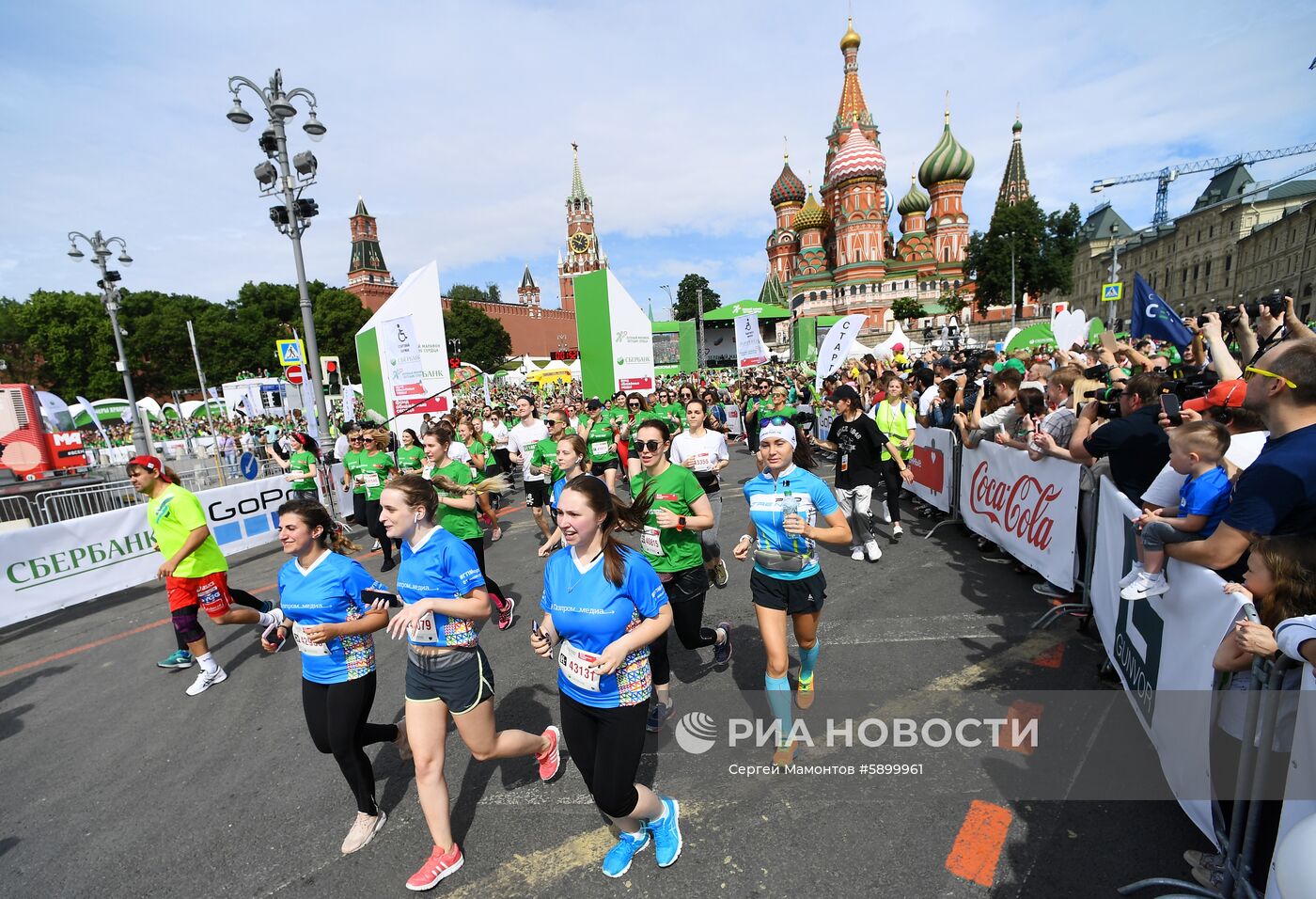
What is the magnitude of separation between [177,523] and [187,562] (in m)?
0.36

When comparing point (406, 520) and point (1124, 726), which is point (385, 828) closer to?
point (406, 520)

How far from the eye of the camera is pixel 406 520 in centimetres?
290

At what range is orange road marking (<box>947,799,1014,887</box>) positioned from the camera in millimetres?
2623

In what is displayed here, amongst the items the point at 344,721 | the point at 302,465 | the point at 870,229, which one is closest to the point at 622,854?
the point at 344,721

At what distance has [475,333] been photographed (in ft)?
252

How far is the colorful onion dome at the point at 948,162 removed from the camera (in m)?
69.6

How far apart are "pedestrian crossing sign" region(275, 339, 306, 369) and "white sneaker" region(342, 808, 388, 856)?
13.5m

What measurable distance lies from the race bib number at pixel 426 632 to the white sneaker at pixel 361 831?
1.16 meters

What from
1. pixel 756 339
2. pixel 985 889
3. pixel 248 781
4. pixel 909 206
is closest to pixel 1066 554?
pixel 985 889

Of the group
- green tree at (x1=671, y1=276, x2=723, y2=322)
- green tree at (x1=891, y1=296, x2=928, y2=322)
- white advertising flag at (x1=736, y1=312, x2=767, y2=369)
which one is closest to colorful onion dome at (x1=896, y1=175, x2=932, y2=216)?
green tree at (x1=891, y1=296, x2=928, y2=322)

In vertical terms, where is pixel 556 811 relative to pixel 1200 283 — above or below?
below

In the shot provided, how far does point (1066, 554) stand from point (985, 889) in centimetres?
330

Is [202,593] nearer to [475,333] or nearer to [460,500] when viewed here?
[460,500]

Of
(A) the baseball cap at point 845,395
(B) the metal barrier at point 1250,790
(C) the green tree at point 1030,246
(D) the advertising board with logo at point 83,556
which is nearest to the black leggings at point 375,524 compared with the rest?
(D) the advertising board with logo at point 83,556
